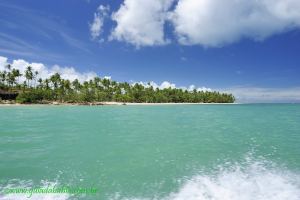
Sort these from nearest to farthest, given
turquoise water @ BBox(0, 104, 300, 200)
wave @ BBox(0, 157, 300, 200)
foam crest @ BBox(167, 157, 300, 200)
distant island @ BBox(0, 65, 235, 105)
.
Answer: wave @ BBox(0, 157, 300, 200), foam crest @ BBox(167, 157, 300, 200), turquoise water @ BBox(0, 104, 300, 200), distant island @ BBox(0, 65, 235, 105)

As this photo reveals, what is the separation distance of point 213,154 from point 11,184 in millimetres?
11270

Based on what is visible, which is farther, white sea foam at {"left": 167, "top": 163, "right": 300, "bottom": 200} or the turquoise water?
the turquoise water

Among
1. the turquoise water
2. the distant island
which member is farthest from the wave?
the distant island

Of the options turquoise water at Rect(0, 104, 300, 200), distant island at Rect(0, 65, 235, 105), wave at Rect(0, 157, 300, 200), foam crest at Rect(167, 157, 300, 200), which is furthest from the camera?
distant island at Rect(0, 65, 235, 105)

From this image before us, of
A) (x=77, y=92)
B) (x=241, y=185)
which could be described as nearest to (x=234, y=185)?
(x=241, y=185)

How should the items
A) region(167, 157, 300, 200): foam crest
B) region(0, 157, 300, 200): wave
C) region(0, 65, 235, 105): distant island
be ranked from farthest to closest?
region(0, 65, 235, 105): distant island < region(167, 157, 300, 200): foam crest < region(0, 157, 300, 200): wave

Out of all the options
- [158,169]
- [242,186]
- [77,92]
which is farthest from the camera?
[77,92]

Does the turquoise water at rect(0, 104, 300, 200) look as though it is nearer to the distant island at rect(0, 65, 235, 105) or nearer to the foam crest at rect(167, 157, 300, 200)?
the foam crest at rect(167, 157, 300, 200)

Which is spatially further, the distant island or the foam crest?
the distant island

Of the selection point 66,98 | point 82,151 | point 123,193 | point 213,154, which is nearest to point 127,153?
point 82,151

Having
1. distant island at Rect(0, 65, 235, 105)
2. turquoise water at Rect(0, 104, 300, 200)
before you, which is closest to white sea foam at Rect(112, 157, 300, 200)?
turquoise water at Rect(0, 104, 300, 200)

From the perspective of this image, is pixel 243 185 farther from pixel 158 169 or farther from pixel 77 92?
pixel 77 92

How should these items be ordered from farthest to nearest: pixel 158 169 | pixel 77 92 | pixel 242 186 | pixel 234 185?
pixel 77 92, pixel 158 169, pixel 234 185, pixel 242 186

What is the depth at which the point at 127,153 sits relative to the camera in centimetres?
1602
